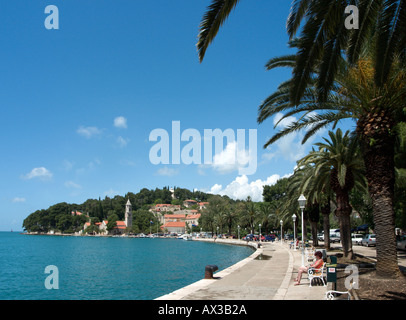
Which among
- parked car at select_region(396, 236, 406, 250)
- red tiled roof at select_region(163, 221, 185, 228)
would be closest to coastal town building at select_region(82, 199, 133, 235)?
red tiled roof at select_region(163, 221, 185, 228)

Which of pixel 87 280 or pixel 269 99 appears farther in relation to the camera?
pixel 87 280

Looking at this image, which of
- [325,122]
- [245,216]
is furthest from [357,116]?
[245,216]

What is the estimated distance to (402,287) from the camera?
10.6 metres

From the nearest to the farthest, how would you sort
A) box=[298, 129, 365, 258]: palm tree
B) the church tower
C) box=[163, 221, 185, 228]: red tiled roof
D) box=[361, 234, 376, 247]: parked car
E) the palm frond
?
the palm frond → box=[298, 129, 365, 258]: palm tree → box=[361, 234, 376, 247]: parked car → box=[163, 221, 185, 228]: red tiled roof → the church tower

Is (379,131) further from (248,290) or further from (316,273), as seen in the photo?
(248,290)

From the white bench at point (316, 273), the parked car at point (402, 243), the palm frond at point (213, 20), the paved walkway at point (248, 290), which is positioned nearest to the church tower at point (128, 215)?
the parked car at point (402, 243)

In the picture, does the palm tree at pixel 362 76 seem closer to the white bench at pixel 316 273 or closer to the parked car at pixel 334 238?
the white bench at pixel 316 273

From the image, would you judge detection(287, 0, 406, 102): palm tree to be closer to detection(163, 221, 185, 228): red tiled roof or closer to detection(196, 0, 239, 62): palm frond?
detection(196, 0, 239, 62): palm frond

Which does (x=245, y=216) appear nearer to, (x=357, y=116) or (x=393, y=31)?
(x=357, y=116)

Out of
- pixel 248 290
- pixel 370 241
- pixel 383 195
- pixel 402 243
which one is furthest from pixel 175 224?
pixel 383 195
